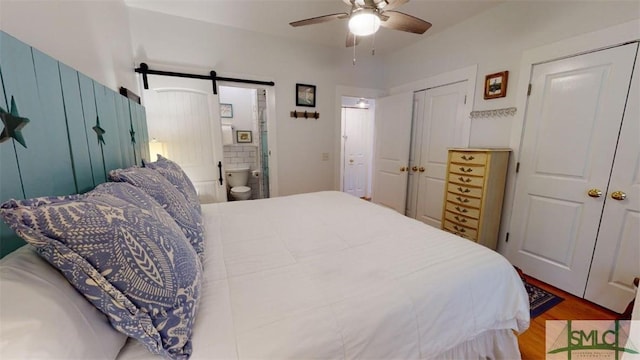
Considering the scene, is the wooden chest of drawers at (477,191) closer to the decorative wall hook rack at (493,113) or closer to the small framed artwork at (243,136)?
→ the decorative wall hook rack at (493,113)

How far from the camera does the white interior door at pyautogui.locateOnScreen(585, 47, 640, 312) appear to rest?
1626mm

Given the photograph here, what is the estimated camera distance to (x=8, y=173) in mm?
682

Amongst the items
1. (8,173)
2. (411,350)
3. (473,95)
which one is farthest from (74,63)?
(473,95)

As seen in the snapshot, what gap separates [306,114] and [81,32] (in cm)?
226

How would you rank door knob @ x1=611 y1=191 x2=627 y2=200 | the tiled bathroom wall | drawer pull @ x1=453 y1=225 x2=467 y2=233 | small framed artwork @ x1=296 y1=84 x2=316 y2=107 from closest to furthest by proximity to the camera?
door knob @ x1=611 y1=191 x2=627 y2=200, drawer pull @ x1=453 y1=225 x2=467 y2=233, small framed artwork @ x1=296 y1=84 x2=316 y2=107, the tiled bathroom wall

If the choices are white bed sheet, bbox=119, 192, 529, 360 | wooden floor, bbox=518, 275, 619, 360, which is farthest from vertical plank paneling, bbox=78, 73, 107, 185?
wooden floor, bbox=518, 275, 619, 360

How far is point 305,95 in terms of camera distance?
3246 millimetres

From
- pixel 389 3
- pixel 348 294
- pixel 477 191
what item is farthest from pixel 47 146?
pixel 477 191

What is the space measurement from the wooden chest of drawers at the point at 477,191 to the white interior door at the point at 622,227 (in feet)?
Answer: 2.21

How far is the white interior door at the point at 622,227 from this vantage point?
1626mm

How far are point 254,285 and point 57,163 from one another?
888 mm

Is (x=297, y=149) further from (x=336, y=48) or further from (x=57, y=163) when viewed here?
(x=57, y=163)

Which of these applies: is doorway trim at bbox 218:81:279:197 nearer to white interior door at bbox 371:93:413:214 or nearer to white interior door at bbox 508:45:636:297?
white interior door at bbox 371:93:413:214

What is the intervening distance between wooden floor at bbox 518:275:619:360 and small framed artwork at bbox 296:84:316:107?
10.2 feet
